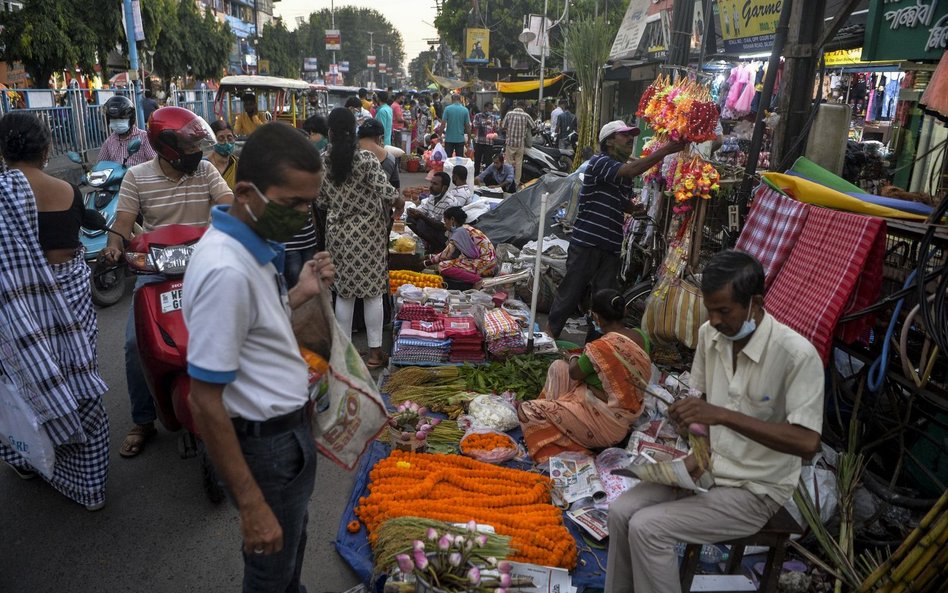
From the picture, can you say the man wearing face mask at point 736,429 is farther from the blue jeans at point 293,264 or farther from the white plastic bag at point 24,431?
the blue jeans at point 293,264

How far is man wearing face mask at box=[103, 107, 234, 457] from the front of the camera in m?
3.74

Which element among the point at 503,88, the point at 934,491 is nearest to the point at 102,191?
the point at 934,491

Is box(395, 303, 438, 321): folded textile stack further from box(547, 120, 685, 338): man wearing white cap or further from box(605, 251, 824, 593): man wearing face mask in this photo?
box(605, 251, 824, 593): man wearing face mask

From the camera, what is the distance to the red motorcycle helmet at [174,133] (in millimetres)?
3717

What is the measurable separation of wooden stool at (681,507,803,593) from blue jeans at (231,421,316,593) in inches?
65.0

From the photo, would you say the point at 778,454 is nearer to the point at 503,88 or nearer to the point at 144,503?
the point at 144,503

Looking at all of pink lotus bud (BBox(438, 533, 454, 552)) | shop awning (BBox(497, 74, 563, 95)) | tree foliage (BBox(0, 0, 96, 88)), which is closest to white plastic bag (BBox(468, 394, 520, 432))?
pink lotus bud (BBox(438, 533, 454, 552))

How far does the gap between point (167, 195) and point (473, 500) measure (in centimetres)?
252

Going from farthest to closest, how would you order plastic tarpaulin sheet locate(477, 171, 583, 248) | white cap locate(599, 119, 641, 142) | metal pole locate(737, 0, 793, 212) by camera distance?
plastic tarpaulin sheet locate(477, 171, 583, 248) < metal pole locate(737, 0, 793, 212) < white cap locate(599, 119, 641, 142)

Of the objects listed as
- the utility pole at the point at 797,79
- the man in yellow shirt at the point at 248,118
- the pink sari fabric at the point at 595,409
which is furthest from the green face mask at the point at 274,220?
the man in yellow shirt at the point at 248,118

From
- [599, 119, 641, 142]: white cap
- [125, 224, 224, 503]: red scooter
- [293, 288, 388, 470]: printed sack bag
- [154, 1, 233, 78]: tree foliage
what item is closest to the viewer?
[293, 288, 388, 470]: printed sack bag

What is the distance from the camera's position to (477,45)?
36125mm

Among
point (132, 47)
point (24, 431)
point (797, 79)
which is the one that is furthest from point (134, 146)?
point (132, 47)

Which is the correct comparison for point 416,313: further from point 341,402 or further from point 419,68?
point 419,68
